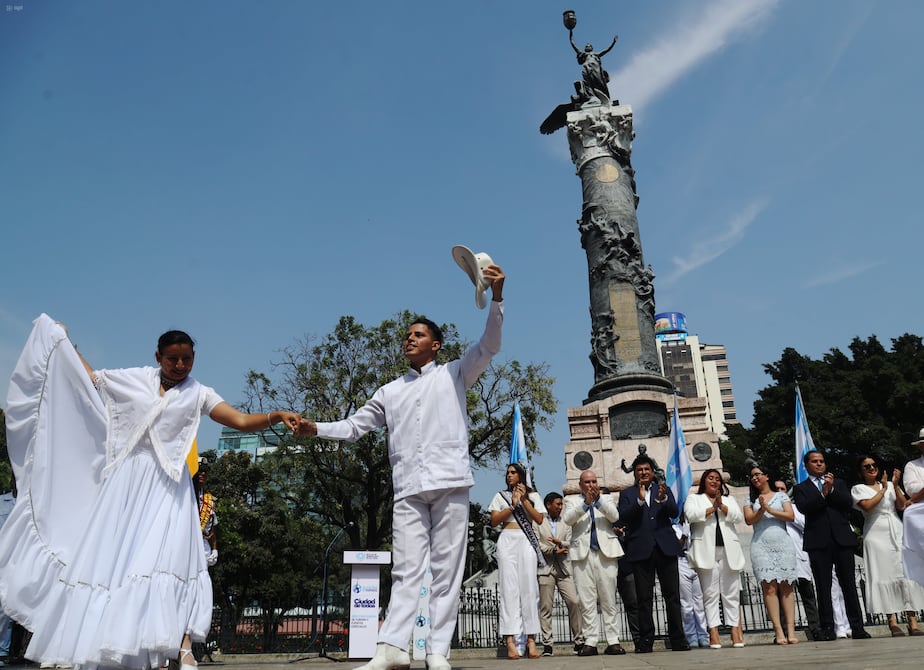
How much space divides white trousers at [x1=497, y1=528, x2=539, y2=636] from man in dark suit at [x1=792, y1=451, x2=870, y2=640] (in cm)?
287

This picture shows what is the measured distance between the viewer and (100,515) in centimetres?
373

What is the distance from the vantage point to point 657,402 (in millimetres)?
16438

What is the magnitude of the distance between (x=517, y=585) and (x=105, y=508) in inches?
202

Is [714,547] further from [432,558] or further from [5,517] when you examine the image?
[5,517]

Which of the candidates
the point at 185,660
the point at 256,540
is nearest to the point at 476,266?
the point at 185,660

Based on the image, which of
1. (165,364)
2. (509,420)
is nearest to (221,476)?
(509,420)

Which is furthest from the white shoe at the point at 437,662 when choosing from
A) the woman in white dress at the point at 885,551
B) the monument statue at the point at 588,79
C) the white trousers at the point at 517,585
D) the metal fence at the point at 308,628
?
the monument statue at the point at 588,79

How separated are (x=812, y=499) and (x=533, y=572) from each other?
9.92ft

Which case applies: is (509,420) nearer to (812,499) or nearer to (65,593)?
(812,499)

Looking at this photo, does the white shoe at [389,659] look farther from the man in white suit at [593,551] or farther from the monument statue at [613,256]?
the monument statue at [613,256]

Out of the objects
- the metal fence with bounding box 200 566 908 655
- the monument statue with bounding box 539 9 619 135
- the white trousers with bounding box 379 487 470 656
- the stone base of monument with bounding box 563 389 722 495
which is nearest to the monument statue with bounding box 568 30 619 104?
the monument statue with bounding box 539 9 619 135

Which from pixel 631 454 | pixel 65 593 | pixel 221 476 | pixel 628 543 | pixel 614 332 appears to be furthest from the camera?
pixel 221 476

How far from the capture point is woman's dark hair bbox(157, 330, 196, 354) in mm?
4258

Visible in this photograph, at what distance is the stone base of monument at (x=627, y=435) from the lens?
15953 mm
